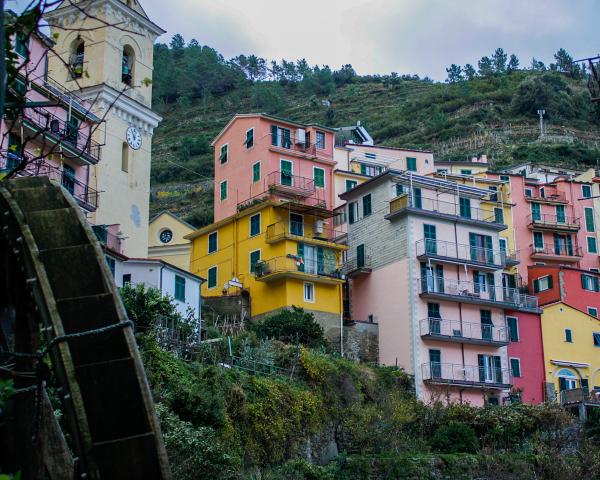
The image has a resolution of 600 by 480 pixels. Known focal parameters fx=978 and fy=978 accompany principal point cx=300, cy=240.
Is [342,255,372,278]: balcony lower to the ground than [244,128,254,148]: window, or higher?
lower

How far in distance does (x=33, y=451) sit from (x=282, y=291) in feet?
139

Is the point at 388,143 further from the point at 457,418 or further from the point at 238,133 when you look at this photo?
the point at 457,418

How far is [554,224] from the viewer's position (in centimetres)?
7388

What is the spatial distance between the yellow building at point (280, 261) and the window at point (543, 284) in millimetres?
14995

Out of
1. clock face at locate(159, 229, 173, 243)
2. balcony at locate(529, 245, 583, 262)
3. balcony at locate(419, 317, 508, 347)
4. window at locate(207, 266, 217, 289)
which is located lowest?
balcony at locate(419, 317, 508, 347)

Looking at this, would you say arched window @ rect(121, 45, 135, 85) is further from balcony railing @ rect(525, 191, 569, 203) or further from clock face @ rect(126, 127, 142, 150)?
balcony railing @ rect(525, 191, 569, 203)

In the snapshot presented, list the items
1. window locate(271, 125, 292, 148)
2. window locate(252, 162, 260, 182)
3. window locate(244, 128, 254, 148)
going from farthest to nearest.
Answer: window locate(244, 128, 254, 148)
window locate(271, 125, 292, 148)
window locate(252, 162, 260, 182)

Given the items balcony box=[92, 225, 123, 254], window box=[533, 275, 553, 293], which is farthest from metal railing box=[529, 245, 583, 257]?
balcony box=[92, 225, 123, 254]

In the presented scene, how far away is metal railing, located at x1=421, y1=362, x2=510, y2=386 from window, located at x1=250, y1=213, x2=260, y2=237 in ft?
40.7

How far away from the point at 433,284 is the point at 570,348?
1129 cm

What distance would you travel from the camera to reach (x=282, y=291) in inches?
2076

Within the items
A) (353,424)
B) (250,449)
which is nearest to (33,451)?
(250,449)

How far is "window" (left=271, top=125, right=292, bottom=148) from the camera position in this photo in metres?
61.6

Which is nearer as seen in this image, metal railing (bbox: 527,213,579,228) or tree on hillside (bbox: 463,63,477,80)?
metal railing (bbox: 527,213,579,228)
